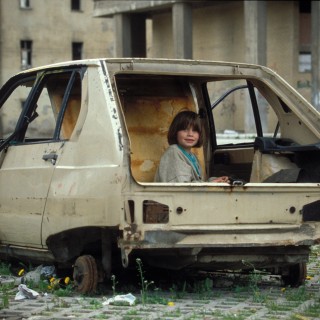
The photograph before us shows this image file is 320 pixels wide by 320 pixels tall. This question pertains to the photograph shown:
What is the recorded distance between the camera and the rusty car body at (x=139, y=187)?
698 cm

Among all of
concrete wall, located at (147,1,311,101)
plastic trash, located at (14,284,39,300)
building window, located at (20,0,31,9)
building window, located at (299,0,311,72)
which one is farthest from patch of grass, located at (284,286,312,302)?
building window, located at (20,0,31,9)

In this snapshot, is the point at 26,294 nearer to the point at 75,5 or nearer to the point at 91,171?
the point at 91,171

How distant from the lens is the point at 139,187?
6.91m

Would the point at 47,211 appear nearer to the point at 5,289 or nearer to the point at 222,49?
the point at 5,289

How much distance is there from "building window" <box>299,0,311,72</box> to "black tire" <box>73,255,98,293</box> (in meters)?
26.9

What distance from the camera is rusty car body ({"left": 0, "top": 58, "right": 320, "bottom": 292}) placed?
6984 mm

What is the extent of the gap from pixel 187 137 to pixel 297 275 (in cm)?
141

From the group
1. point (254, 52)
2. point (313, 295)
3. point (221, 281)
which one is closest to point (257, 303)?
point (313, 295)

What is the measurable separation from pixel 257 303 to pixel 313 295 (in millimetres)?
612

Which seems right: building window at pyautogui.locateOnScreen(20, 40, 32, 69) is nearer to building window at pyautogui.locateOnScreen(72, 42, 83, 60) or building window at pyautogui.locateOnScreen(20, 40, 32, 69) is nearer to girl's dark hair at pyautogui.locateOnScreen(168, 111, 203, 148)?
building window at pyautogui.locateOnScreen(72, 42, 83, 60)

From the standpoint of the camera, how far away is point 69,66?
7.77 metres

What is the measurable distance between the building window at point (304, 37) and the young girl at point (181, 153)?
84.1 feet

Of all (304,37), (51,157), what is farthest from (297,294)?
(304,37)

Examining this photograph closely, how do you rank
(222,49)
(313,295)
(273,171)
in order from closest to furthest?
(313,295) < (273,171) < (222,49)
